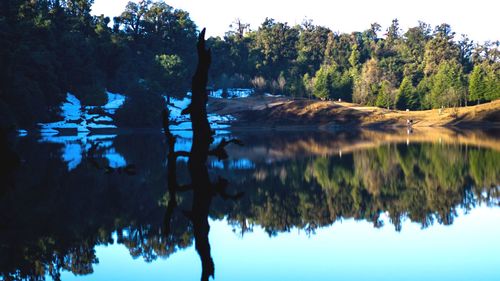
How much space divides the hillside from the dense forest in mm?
4545

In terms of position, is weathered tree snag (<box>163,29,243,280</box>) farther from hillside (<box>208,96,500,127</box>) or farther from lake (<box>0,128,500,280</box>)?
hillside (<box>208,96,500,127</box>)

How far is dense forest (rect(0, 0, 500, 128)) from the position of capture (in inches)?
2628

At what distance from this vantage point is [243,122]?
3644 inches

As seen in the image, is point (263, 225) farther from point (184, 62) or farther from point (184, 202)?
point (184, 62)

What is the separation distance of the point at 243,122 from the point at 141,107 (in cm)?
2030

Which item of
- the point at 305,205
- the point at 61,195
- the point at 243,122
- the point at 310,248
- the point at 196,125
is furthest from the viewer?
the point at 243,122

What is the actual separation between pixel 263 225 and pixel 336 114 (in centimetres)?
8052

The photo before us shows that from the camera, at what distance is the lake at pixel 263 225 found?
11.8 m

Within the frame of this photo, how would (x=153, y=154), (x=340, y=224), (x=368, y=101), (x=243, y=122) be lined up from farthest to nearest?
(x=368, y=101), (x=243, y=122), (x=153, y=154), (x=340, y=224)

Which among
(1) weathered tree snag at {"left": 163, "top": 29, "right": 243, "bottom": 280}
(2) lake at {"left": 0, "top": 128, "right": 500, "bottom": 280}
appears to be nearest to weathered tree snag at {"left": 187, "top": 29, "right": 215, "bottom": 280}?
(1) weathered tree snag at {"left": 163, "top": 29, "right": 243, "bottom": 280}

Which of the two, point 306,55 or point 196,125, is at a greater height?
point 306,55

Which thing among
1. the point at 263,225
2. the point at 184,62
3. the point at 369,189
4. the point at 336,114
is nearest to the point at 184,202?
the point at 263,225

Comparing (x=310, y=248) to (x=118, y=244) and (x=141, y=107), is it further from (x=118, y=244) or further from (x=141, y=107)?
(x=141, y=107)

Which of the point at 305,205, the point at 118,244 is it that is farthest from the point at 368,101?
the point at 118,244
